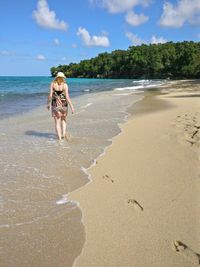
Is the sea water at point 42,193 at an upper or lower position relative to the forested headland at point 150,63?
upper

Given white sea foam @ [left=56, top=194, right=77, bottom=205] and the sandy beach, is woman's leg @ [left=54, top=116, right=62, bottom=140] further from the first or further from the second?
white sea foam @ [left=56, top=194, right=77, bottom=205]

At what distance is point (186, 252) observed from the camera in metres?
3.24

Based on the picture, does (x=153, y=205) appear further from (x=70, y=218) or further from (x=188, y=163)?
(x=188, y=163)

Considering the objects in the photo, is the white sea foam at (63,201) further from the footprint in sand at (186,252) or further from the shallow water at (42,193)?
the footprint in sand at (186,252)

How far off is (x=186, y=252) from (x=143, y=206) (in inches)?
43.6

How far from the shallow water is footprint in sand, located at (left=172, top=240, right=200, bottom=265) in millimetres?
929

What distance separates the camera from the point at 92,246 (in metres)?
3.42

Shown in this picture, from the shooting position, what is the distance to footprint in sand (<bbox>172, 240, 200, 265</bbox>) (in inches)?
123

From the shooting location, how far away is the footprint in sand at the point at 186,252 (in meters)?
3.12

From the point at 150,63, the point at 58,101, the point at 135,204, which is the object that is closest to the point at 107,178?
the point at 135,204

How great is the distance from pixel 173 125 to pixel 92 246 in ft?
23.0

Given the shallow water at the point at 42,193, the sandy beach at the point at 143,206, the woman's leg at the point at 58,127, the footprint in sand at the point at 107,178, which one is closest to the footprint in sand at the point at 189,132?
the sandy beach at the point at 143,206

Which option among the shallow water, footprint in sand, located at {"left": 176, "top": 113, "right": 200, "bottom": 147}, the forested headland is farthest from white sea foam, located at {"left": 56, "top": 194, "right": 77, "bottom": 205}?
the forested headland

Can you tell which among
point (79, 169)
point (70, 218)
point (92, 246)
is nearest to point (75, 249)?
point (92, 246)
